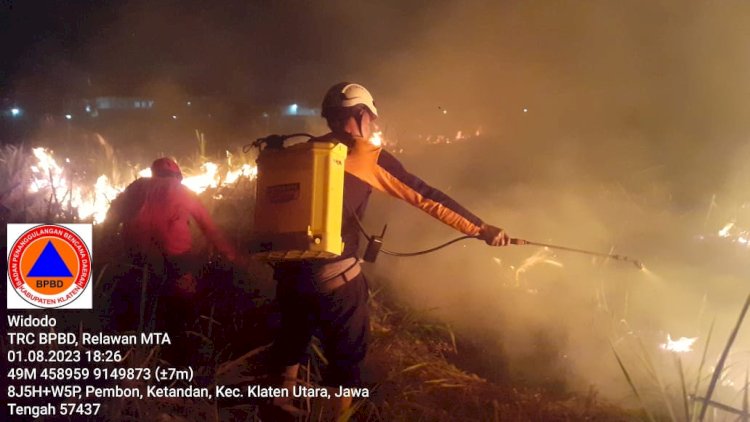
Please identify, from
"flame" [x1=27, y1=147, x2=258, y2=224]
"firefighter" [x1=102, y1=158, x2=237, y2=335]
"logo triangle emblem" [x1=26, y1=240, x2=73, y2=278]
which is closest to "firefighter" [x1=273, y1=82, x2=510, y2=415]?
"firefighter" [x1=102, y1=158, x2=237, y2=335]

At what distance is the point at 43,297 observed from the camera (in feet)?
12.3

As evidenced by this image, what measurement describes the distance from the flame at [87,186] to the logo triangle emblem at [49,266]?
2289mm

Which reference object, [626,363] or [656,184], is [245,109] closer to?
[656,184]

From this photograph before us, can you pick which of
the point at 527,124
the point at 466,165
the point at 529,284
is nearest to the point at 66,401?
the point at 529,284

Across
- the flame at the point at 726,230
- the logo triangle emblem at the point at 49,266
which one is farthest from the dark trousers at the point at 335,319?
the flame at the point at 726,230

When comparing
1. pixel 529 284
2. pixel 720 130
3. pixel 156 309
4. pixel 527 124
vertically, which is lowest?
pixel 156 309

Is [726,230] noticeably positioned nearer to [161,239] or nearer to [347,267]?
[347,267]

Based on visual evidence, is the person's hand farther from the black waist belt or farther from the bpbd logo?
the bpbd logo

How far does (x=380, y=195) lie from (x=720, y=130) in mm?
5246

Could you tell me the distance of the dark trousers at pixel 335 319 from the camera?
313 centimetres

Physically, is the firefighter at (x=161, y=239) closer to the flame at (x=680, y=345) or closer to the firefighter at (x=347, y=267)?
the firefighter at (x=347, y=267)

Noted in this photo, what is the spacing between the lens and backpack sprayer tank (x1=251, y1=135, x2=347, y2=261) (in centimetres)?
288

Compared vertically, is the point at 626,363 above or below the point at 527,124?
below

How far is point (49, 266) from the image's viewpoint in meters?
3.57
